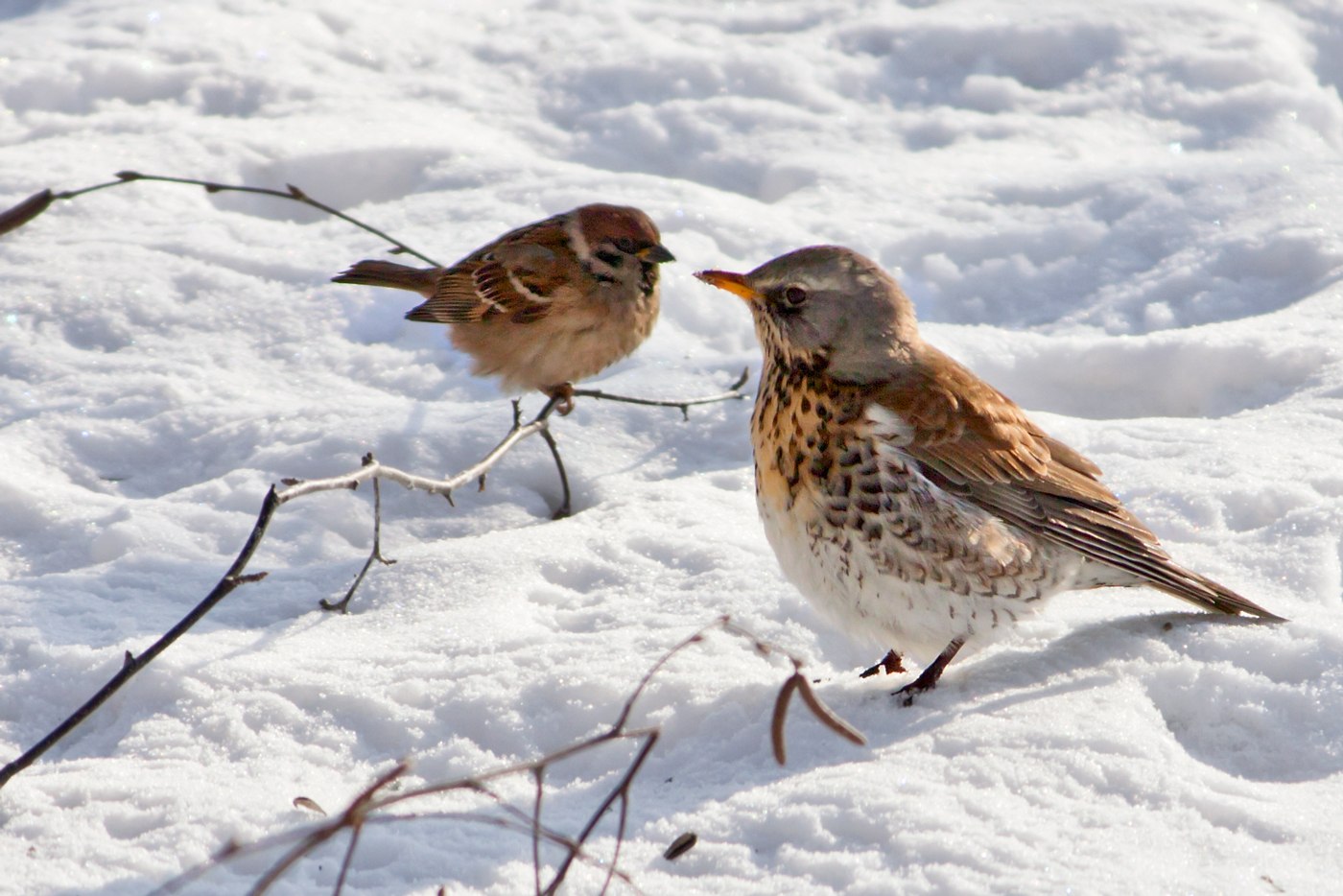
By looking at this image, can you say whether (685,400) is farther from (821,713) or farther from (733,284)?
(821,713)

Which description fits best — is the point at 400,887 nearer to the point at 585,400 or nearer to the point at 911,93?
the point at 585,400

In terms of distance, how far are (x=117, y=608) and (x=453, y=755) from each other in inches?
55.9

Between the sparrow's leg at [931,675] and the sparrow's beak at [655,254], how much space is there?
8.68 feet

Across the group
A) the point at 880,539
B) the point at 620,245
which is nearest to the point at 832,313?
the point at 880,539

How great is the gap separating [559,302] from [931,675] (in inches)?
110

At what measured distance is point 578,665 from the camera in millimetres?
3879

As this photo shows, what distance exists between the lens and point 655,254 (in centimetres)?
601

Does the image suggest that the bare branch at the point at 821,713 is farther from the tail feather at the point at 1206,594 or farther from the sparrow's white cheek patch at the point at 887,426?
the tail feather at the point at 1206,594

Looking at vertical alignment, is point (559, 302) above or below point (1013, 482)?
below

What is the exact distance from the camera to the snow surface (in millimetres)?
3207

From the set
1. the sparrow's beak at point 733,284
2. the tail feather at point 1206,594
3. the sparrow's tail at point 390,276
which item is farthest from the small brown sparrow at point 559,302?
the tail feather at point 1206,594

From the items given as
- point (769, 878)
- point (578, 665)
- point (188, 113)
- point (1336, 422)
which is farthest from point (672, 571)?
point (188, 113)

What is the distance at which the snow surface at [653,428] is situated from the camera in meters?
3.21

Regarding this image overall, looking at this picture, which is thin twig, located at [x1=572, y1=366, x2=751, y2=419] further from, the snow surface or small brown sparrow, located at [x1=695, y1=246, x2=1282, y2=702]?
small brown sparrow, located at [x1=695, y1=246, x2=1282, y2=702]
